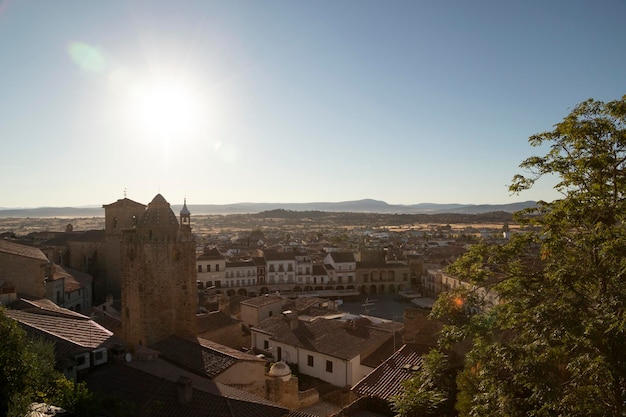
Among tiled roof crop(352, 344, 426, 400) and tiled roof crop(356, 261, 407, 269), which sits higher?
tiled roof crop(352, 344, 426, 400)

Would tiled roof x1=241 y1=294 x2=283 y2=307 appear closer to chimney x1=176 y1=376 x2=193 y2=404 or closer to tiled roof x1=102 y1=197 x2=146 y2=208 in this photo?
tiled roof x1=102 y1=197 x2=146 y2=208

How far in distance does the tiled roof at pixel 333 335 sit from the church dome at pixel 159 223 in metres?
11.2

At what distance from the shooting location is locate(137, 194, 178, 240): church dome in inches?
1047

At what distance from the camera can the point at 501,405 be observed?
31.8 ft

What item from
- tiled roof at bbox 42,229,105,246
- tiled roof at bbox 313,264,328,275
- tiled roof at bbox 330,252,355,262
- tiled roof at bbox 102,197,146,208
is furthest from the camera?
tiled roof at bbox 330,252,355,262

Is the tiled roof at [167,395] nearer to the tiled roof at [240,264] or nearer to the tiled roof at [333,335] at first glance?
the tiled roof at [333,335]

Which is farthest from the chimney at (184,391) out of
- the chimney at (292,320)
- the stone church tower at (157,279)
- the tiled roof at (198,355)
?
the chimney at (292,320)

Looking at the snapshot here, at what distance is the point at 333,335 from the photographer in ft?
103

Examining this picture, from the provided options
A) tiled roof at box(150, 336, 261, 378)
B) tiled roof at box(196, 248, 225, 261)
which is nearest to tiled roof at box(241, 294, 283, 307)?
tiled roof at box(150, 336, 261, 378)

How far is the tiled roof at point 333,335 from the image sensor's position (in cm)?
2897

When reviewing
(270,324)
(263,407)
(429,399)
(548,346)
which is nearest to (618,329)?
(548,346)

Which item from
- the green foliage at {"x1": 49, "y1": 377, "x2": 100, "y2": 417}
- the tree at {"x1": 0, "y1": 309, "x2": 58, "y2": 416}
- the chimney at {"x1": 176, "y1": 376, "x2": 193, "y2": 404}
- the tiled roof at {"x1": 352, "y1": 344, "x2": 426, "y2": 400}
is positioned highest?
the tree at {"x1": 0, "y1": 309, "x2": 58, "y2": 416}

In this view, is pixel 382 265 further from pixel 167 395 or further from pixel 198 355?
pixel 167 395

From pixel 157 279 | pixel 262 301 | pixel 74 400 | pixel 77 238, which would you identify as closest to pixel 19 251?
pixel 157 279
